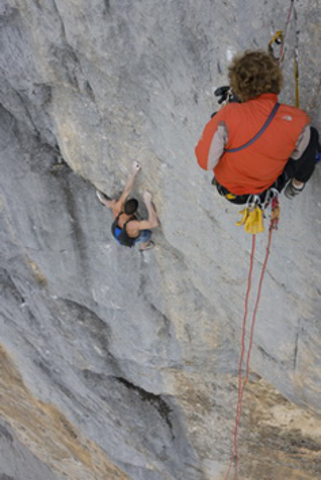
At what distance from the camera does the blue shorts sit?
14.6 feet

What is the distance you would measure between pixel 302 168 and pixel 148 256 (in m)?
2.41

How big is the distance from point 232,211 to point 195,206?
0.38m

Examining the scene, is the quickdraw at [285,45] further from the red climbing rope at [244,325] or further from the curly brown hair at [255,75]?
the red climbing rope at [244,325]

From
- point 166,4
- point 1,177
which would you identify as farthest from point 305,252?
point 1,177

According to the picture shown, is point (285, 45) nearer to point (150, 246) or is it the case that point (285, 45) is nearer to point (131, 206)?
point (131, 206)

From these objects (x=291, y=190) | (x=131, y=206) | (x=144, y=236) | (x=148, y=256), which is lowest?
(x=148, y=256)

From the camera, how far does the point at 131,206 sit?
4188mm

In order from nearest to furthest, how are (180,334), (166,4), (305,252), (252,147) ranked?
1. (252,147)
2. (166,4)
3. (305,252)
4. (180,334)

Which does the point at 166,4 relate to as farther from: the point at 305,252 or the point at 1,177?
the point at 1,177

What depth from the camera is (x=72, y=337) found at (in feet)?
20.4

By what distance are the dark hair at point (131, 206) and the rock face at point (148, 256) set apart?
0.33 feet

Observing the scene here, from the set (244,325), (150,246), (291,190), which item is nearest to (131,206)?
(150,246)

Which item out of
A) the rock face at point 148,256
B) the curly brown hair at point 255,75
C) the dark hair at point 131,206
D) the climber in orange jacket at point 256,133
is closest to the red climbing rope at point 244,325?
the rock face at point 148,256

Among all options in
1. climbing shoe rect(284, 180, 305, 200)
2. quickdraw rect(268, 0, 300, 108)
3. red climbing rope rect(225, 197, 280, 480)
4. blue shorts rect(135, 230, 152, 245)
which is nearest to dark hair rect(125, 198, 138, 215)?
blue shorts rect(135, 230, 152, 245)
